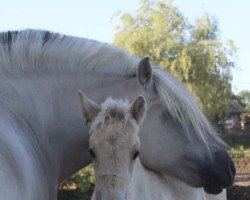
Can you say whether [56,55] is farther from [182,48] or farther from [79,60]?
[182,48]

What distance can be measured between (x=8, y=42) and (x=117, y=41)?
20.7 metres

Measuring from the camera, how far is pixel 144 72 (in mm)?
3041

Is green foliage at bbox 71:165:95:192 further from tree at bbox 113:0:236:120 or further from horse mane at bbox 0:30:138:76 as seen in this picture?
tree at bbox 113:0:236:120

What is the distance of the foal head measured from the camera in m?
2.39

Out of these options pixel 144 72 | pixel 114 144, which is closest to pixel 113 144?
pixel 114 144

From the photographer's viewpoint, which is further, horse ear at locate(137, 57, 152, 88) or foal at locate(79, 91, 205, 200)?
horse ear at locate(137, 57, 152, 88)

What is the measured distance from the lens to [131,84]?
309cm

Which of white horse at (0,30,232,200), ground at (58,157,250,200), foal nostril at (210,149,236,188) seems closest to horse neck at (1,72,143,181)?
white horse at (0,30,232,200)

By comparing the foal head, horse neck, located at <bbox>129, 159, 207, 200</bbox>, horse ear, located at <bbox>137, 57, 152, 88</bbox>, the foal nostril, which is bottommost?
horse neck, located at <bbox>129, 159, 207, 200</bbox>

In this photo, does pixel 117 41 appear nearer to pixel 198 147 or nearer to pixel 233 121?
pixel 198 147

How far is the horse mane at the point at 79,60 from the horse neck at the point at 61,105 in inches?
2.1

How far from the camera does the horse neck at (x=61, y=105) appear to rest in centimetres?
284

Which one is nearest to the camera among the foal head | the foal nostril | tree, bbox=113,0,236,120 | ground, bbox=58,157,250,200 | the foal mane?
the foal head

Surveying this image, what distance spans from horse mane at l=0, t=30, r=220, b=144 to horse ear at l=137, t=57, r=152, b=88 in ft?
0.27
